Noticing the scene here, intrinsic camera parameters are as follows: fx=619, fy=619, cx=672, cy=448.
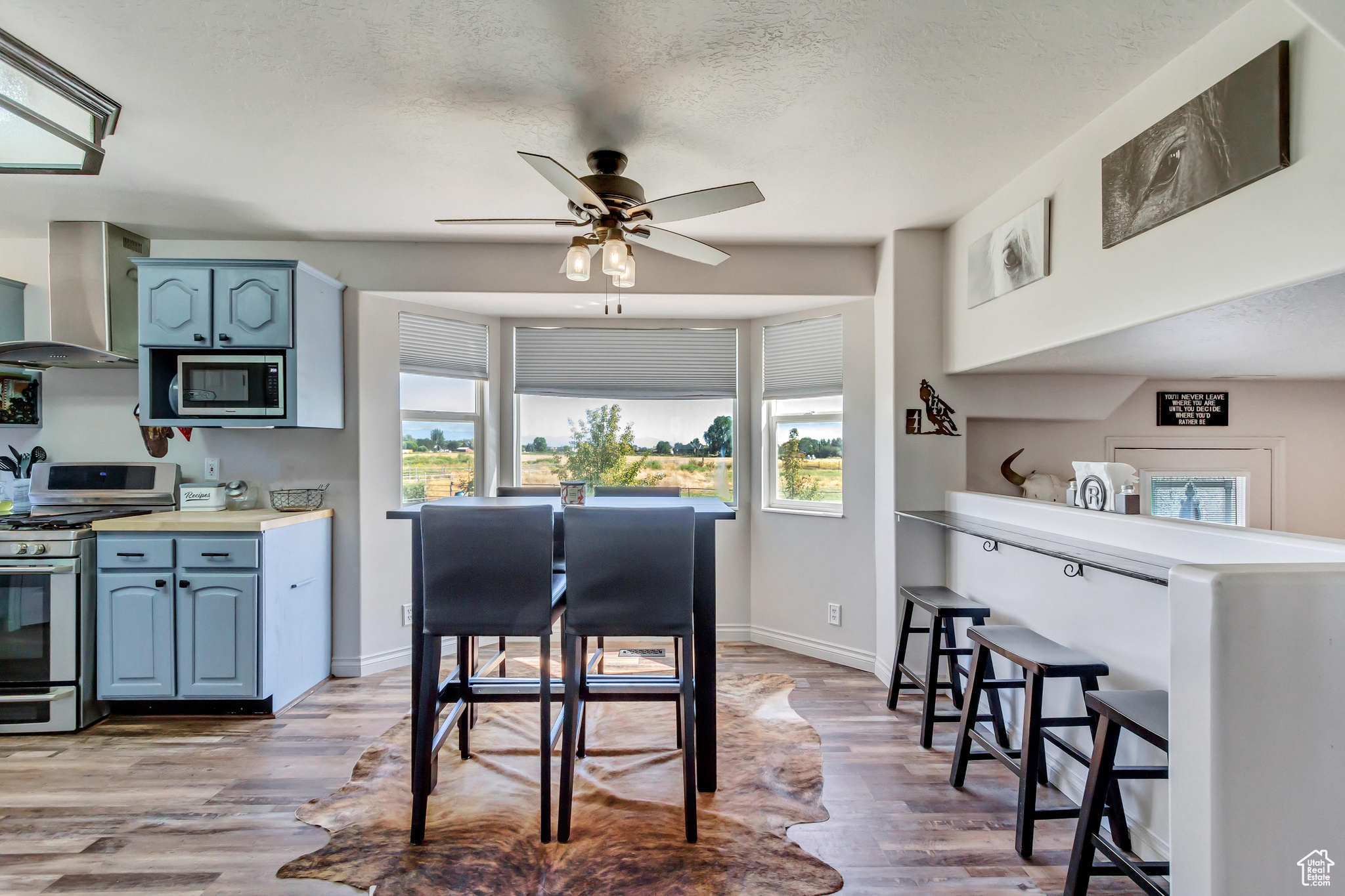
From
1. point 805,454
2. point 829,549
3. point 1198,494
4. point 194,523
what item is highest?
point 805,454

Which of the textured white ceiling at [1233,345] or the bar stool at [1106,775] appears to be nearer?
the bar stool at [1106,775]

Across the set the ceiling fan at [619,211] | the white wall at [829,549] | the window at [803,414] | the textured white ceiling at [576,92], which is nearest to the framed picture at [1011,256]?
the textured white ceiling at [576,92]

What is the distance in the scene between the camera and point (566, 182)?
197 centimetres

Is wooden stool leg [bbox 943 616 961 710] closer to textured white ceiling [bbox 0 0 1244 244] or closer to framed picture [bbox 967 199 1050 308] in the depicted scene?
framed picture [bbox 967 199 1050 308]

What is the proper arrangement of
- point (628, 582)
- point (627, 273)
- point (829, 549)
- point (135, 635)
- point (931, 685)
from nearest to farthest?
1. point (628, 582)
2. point (627, 273)
3. point (931, 685)
4. point (135, 635)
5. point (829, 549)

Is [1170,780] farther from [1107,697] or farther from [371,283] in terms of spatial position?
[371,283]

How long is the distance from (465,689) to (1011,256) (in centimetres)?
287

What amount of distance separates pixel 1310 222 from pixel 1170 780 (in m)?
1.34

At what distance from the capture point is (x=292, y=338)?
321cm

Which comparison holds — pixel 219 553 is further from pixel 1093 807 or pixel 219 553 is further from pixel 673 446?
pixel 1093 807

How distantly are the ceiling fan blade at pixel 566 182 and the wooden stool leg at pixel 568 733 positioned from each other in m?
1.49

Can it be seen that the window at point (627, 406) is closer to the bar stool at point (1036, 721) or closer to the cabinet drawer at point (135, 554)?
the cabinet drawer at point (135, 554)

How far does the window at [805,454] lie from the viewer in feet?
13.0

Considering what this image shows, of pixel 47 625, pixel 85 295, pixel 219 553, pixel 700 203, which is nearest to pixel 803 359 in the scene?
pixel 700 203
